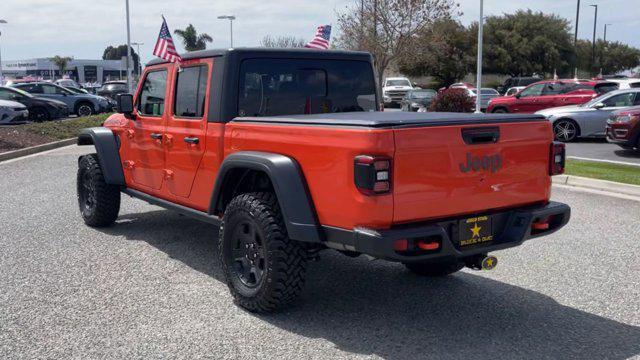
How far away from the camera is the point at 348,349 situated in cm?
409

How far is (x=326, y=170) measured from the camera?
4.06m

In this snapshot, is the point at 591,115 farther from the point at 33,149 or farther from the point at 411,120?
the point at 411,120

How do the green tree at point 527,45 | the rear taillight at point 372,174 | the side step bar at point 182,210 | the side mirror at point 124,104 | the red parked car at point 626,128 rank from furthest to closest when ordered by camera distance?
the green tree at point 527,45 → the red parked car at point 626,128 → the side mirror at point 124,104 → the side step bar at point 182,210 → the rear taillight at point 372,174

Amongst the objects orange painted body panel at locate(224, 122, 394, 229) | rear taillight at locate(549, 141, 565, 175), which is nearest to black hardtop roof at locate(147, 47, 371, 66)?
orange painted body panel at locate(224, 122, 394, 229)

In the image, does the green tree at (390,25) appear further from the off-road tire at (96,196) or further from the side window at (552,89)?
the off-road tire at (96,196)

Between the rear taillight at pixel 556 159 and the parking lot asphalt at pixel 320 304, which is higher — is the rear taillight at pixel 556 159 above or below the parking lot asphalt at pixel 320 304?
above

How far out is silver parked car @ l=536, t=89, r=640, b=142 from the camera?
16984 mm

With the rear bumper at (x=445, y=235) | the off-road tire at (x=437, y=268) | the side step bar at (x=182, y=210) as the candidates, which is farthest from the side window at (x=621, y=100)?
the side step bar at (x=182, y=210)

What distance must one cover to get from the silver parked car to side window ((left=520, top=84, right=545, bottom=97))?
4.65 metres

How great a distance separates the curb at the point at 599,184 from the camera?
31.3 feet

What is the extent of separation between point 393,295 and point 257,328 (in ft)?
4.13

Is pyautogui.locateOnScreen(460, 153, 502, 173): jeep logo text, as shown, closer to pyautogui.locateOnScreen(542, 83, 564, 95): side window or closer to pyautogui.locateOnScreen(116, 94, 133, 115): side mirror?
pyautogui.locateOnScreen(116, 94, 133, 115): side mirror

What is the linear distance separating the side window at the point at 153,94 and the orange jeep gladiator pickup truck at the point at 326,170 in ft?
0.13

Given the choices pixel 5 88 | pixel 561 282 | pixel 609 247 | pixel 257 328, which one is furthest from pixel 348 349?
pixel 5 88
